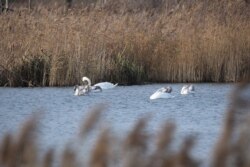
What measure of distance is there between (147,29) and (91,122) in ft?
43.4

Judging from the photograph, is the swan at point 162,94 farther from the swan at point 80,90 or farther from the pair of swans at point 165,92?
the swan at point 80,90

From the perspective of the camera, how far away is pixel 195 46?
15664mm

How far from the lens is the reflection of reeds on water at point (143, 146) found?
10.5ft

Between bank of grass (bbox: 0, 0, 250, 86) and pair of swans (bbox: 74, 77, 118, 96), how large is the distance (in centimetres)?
67

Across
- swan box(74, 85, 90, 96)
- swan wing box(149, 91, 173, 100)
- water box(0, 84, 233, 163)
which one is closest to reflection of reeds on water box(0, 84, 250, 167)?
water box(0, 84, 233, 163)

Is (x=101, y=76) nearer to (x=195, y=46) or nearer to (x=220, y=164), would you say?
(x=195, y=46)

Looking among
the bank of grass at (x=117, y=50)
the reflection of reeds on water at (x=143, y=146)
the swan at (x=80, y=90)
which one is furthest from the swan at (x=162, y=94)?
the reflection of reeds on water at (x=143, y=146)

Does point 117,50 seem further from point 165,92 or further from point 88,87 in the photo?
point 165,92

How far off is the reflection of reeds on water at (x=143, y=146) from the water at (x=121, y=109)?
4.45m

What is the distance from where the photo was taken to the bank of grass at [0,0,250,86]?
15.1 m

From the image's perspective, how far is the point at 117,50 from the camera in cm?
1587

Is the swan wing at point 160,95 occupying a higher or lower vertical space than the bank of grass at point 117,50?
lower

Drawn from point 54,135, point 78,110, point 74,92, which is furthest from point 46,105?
point 54,135

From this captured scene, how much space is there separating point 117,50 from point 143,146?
1249 cm
